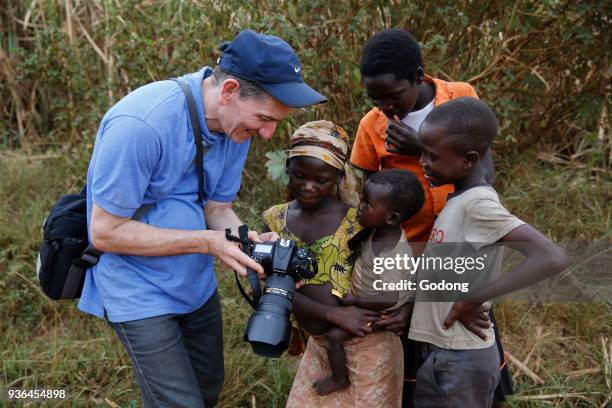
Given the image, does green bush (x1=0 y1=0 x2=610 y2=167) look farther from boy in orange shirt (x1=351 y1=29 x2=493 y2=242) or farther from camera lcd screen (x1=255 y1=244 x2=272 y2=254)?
camera lcd screen (x1=255 y1=244 x2=272 y2=254)

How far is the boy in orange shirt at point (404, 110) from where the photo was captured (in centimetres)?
235

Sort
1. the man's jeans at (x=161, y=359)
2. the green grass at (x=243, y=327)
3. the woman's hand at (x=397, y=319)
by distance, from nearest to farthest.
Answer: the man's jeans at (x=161, y=359) < the woman's hand at (x=397, y=319) < the green grass at (x=243, y=327)

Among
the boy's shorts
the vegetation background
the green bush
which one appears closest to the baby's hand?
the boy's shorts

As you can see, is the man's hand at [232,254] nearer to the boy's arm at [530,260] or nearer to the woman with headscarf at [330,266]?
the woman with headscarf at [330,266]

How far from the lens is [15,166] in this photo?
523cm

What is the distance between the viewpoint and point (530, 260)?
1.90 metres

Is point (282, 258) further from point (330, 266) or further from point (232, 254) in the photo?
point (330, 266)

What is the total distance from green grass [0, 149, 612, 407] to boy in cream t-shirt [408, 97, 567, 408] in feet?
3.49

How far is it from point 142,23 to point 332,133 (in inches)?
113

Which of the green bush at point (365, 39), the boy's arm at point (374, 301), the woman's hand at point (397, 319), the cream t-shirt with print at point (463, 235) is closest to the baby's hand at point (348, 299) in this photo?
the boy's arm at point (374, 301)

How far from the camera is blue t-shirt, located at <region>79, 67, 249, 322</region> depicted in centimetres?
203

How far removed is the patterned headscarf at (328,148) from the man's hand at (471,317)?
23.1 inches

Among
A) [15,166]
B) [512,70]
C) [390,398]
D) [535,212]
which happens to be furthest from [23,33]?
[390,398]

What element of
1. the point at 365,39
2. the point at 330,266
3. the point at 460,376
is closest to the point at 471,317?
the point at 460,376
